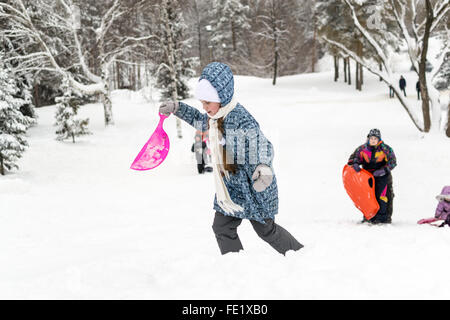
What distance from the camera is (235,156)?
3.12 meters

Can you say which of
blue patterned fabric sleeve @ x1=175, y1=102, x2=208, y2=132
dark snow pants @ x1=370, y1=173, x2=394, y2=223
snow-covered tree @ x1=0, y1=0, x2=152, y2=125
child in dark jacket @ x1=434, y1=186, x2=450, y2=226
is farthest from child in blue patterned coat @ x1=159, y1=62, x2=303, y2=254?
snow-covered tree @ x1=0, y1=0, x2=152, y2=125

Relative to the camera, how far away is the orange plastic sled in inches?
236

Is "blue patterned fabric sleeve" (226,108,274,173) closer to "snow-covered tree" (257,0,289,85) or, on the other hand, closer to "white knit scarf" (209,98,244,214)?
"white knit scarf" (209,98,244,214)

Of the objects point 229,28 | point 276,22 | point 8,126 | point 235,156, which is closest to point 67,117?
point 8,126

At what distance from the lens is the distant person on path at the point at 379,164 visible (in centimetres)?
595

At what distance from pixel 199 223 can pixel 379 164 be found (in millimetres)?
3438

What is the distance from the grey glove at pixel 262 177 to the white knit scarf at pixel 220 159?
35 cm

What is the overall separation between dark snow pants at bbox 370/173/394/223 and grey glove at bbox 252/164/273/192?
151 inches

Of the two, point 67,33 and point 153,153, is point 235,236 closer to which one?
point 153,153

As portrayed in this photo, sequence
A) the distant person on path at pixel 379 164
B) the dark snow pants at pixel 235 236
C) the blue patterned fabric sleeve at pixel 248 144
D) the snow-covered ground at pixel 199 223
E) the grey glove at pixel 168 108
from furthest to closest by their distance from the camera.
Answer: the distant person on path at pixel 379 164 → the grey glove at pixel 168 108 → the dark snow pants at pixel 235 236 → the blue patterned fabric sleeve at pixel 248 144 → the snow-covered ground at pixel 199 223

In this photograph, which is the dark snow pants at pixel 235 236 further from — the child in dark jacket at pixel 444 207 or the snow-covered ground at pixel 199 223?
the child in dark jacket at pixel 444 207

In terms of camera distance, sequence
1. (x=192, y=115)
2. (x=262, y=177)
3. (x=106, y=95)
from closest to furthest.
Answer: (x=262, y=177)
(x=192, y=115)
(x=106, y=95)

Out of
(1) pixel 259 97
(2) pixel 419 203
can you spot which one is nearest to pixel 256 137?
(2) pixel 419 203

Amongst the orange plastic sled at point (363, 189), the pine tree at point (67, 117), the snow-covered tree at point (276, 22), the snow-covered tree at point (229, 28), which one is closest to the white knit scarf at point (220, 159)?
the orange plastic sled at point (363, 189)
